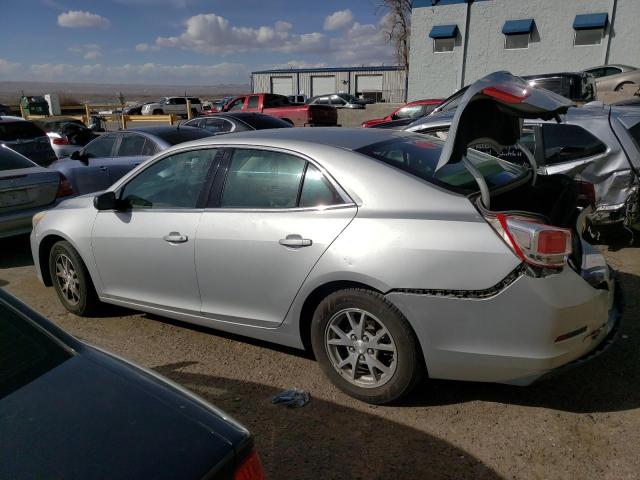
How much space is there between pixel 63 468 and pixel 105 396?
1.19 ft

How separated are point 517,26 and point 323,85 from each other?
80.2ft

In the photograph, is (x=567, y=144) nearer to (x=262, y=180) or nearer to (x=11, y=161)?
(x=262, y=180)

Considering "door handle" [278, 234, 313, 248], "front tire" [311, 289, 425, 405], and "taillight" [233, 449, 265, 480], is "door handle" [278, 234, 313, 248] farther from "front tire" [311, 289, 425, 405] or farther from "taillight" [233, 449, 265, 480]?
"taillight" [233, 449, 265, 480]

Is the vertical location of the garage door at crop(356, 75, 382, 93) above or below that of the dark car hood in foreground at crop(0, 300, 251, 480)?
above

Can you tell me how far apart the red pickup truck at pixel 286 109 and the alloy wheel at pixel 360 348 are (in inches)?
574

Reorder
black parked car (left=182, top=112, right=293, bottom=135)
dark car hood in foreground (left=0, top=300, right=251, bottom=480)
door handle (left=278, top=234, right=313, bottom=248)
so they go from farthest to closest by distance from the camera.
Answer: black parked car (left=182, top=112, right=293, bottom=135), door handle (left=278, top=234, right=313, bottom=248), dark car hood in foreground (left=0, top=300, right=251, bottom=480)

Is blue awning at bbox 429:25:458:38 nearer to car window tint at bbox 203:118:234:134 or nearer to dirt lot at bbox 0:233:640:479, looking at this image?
car window tint at bbox 203:118:234:134

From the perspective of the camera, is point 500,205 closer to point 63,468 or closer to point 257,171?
point 257,171

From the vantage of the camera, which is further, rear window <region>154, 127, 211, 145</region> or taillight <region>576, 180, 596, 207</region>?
rear window <region>154, 127, 211, 145</region>

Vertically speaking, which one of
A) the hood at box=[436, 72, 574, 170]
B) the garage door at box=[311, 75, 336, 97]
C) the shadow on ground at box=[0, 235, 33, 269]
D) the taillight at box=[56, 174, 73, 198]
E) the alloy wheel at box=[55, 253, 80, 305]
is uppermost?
the garage door at box=[311, 75, 336, 97]

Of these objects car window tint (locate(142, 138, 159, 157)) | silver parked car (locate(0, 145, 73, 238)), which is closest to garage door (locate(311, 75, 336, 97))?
car window tint (locate(142, 138, 159, 157))

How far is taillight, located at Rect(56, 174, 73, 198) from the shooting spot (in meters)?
6.92

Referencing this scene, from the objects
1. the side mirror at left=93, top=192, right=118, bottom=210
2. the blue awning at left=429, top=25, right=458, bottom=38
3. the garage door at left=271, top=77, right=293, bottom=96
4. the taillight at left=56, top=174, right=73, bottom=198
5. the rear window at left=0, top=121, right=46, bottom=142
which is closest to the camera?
the side mirror at left=93, top=192, right=118, bottom=210

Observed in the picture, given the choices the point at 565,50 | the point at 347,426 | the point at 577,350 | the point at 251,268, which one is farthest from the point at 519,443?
the point at 565,50
